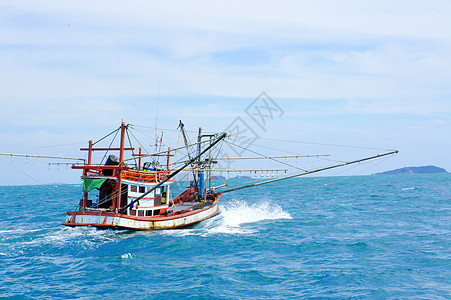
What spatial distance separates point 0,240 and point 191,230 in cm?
1426

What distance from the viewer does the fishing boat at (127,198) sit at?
28516mm

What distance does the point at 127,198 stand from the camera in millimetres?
30484

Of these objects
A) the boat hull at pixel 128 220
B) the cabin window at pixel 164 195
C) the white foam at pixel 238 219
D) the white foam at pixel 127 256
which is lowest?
the white foam at pixel 127 256

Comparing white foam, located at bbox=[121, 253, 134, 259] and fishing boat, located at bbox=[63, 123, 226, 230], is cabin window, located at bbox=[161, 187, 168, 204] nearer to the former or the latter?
fishing boat, located at bbox=[63, 123, 226, 230]

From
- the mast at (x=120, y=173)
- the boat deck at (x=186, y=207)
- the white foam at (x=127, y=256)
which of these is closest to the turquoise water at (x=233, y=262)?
the white foam at (x=127, y=256)

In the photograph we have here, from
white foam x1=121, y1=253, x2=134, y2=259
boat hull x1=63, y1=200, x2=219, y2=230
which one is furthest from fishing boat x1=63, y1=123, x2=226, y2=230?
white foam x1=121, y1=253, x2=134, y2=259

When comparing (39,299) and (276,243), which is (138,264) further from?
(276,243)

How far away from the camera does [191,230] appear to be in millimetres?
33031

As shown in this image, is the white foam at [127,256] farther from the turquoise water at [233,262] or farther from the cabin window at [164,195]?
the cabin window at [164,195]

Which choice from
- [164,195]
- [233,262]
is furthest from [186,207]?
[233,262]

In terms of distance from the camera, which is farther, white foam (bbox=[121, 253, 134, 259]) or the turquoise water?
white foam (bbox=[121, 253, 134, 259])

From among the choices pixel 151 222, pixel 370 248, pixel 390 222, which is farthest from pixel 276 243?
pixel 390 222

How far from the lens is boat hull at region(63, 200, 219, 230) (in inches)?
1112

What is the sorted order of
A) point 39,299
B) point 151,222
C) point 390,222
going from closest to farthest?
point 39,299
point 151,222
point 390,222
